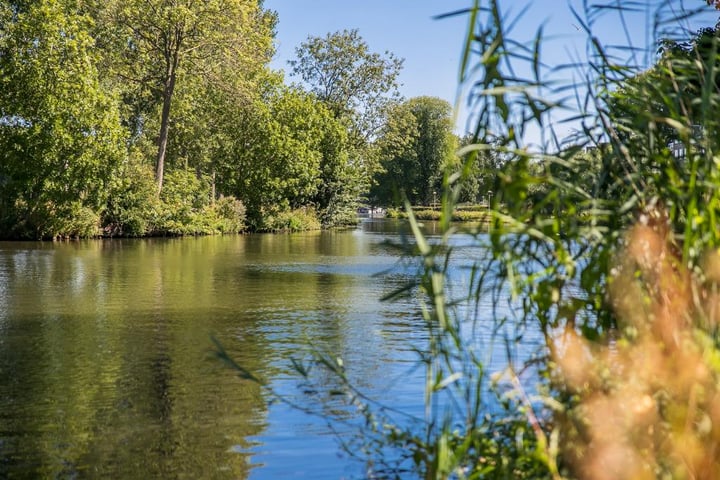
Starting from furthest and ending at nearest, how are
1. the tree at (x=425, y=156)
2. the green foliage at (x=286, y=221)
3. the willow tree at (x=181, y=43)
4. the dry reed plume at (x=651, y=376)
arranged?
the tree at (x=425, y=156), the green foliage at (x=286, y=221), the willow tree at (x=181, y=43), the dry reed plume at (x=651, y=376)

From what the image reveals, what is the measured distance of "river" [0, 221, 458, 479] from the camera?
6.40m

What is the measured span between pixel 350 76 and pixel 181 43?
19772 millimetres

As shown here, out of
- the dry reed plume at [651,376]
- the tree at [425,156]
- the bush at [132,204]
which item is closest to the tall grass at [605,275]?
the dry reed plume at [651,376]

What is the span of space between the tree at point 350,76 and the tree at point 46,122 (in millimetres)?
25377

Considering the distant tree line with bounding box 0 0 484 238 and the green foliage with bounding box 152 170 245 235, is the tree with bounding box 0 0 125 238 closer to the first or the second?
the distant tree line with bounding box 0 0 484 238

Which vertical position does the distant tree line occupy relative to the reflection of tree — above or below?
above

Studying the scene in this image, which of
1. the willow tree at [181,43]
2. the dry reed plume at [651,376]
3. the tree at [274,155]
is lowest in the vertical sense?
the dry reed plume at [651,376]

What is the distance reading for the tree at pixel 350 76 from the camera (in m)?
59.8

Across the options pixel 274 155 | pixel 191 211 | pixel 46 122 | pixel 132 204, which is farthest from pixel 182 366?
pixel 274 155

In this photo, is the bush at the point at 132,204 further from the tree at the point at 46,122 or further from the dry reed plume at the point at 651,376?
the dry reed plume at the point at 651,376

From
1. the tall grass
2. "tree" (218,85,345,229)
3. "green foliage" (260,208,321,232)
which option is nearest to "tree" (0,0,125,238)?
"tree" (218,85,345,229)

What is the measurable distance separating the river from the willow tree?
69.7 ft

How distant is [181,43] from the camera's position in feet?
141

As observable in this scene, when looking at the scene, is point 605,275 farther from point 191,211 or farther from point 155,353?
point 191,211
